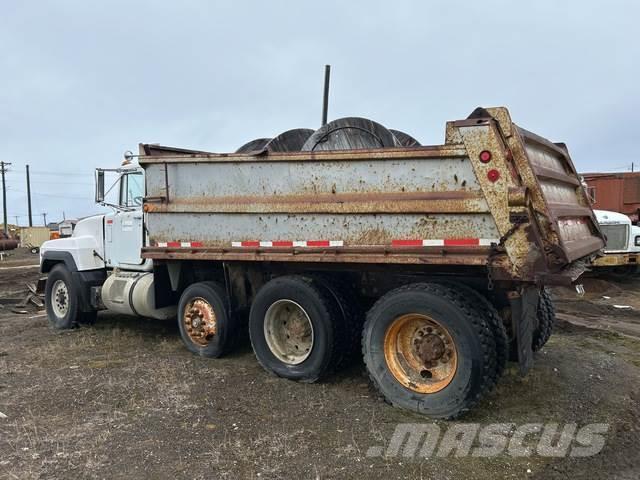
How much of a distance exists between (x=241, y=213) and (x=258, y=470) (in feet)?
8.98

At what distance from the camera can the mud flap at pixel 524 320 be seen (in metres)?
4.37

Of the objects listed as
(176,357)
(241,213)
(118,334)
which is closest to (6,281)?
(118,334)

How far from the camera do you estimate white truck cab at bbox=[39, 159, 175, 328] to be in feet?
23.8

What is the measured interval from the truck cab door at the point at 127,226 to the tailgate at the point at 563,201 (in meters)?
4.96

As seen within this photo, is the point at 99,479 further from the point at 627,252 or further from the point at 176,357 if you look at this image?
the point at 627,252

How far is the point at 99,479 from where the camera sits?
3.52 meters

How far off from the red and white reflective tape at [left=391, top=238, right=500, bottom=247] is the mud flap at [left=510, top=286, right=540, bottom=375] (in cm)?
49

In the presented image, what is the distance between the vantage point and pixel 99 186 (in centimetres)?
766

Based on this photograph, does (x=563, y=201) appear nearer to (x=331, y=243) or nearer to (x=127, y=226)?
(x=331, y=243)

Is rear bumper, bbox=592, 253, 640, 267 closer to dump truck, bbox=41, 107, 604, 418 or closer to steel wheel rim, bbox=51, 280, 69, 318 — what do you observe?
dump truck, bbox=41, 107, 604, 418

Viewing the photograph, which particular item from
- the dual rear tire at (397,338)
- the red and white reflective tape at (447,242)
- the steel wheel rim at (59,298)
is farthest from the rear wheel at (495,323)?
the steel wheel rim at (59,298)

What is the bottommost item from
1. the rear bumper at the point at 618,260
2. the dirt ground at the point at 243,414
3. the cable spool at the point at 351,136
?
the dirt ground at the point at 243,414

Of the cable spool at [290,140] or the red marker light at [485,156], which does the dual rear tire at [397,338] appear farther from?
the cable spool at [290,140]

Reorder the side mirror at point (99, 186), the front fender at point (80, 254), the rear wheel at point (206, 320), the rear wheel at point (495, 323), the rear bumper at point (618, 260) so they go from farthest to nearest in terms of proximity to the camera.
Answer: the rear bumper at point (618, 260) → the front fender at point (80, 254) → the side mirror at point (99, 186) → the rear wheel at point (206, 320) → the rear wheel at point (495, 323)
